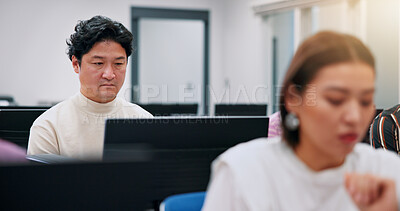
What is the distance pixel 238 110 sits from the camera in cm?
330

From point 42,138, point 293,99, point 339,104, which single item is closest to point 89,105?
point 42,138

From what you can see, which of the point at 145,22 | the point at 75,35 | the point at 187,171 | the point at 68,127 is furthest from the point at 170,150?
the point at 145,22

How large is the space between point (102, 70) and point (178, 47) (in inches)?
186

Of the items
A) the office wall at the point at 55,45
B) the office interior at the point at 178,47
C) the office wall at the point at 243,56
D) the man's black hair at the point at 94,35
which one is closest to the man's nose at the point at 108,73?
the man's black hair at the point at 94,35

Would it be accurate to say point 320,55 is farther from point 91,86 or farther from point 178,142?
point 91,86

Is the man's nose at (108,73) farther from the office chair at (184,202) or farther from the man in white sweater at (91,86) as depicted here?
the office chair at (184,202)

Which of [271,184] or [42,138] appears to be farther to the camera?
[42,138]

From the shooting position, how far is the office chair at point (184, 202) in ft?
4.40

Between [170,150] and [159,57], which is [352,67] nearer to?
[170,150]

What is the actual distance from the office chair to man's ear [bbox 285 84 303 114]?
0.43 meters

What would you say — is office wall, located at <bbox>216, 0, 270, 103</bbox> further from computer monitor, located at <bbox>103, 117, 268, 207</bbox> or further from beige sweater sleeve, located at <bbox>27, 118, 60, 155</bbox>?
computer monitor, located at <bbox>103, 117, 268, 207</bbox>

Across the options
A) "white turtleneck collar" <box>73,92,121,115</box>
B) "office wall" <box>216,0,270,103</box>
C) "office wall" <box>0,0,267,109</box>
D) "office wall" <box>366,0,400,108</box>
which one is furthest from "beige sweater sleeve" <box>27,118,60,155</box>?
"office wall" <box>216,0,270,103</box>

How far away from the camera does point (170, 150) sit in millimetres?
1397

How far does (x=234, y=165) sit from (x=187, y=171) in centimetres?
35
